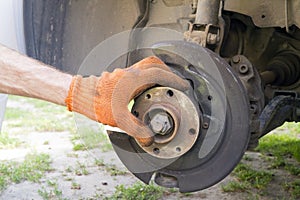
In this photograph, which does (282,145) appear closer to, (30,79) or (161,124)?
(161,124)

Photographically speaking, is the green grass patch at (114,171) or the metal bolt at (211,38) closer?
the metal bolt at (211,38)

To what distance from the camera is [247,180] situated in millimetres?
2232

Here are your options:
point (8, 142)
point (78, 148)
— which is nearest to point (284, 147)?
point (78, 148)

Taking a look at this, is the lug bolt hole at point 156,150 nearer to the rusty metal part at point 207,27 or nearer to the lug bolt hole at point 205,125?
the lug bolt hole at point 205,125

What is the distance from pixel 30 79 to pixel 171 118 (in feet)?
1.11

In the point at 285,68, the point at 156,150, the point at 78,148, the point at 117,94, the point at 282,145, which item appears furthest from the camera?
the point at 282,145

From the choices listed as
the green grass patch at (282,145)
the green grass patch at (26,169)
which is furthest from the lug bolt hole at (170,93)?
the green grass patch at (282,145)

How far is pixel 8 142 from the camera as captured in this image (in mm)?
3012

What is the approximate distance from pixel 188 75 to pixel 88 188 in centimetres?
109

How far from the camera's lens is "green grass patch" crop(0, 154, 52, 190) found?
2.22 metres

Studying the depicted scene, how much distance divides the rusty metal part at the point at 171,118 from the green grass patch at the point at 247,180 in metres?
1.03

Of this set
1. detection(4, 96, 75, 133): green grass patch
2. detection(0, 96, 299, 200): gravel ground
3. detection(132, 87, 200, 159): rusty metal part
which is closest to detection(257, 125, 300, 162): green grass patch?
detection(0, 96, 299, 200): gravel ground

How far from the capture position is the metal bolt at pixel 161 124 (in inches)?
43.4

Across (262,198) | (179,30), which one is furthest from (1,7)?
(262,198)
